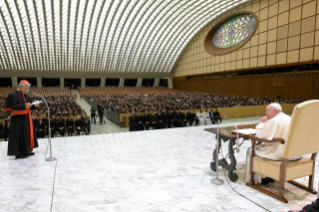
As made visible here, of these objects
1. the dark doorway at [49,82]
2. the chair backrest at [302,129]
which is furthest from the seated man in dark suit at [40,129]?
the dark doorway at [49,82]

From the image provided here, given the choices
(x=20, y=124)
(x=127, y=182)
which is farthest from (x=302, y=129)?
(x=20, y=124)

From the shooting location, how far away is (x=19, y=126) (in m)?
4.91

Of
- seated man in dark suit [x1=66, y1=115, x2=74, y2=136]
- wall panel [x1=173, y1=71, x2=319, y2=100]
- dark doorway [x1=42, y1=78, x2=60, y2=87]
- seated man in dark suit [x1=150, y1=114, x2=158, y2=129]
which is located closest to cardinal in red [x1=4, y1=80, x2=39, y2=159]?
seated man in dark suit [x1=66, y1=115, x2=74, y2=136]

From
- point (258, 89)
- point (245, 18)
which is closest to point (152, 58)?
point (245, 18)

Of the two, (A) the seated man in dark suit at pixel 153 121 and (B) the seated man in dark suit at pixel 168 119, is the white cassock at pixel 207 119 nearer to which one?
(B) the seated man in dark suit at pixel 168 119

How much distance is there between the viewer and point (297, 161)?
320 cm

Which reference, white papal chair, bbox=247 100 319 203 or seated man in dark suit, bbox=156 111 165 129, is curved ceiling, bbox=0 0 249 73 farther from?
white papal chair, bbox=247 100 319 203

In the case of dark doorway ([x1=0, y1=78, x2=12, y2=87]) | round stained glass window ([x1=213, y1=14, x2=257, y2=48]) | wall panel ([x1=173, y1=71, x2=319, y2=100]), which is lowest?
wall panel ([x1=173, y1=71, x2=319, y2=100])

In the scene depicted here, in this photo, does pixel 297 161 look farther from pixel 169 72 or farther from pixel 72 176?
pixel 169 72

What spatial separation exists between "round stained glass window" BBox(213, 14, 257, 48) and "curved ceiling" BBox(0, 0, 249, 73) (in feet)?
6.39

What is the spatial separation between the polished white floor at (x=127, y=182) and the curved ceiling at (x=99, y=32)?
977 inches

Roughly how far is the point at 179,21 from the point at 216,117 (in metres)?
24.1

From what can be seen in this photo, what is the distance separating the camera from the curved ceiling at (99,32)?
88.7 ft

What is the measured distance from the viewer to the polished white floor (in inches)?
119
